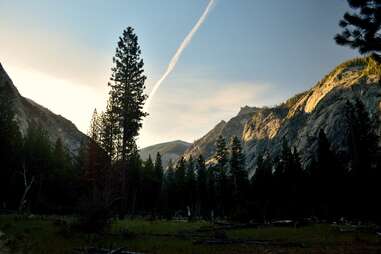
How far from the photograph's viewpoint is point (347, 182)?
152ft

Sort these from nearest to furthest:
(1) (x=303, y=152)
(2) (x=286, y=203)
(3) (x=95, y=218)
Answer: (3) (x=95, y=218)
(2) (x=286, y=203)
(1) (x=303, y=152)

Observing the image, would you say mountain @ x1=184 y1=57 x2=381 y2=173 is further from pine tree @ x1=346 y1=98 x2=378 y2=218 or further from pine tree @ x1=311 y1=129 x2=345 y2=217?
pine tree @ x1=346 y1=98 x2=378 y2=218

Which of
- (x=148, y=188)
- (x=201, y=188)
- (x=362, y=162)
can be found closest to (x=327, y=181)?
(x=362, y=162)

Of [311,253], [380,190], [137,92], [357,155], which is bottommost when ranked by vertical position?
[311,253]

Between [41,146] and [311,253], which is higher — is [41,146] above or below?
above

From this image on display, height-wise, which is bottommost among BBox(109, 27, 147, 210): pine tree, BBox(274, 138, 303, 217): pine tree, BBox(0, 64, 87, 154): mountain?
BBox(274, 138, 303, 217): pine tree

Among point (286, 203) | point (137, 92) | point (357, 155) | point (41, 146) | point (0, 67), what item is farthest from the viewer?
point (0, 67)

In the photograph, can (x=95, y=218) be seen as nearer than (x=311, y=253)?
No

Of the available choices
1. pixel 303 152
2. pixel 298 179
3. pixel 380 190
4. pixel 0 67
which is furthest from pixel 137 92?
pixel 303 152

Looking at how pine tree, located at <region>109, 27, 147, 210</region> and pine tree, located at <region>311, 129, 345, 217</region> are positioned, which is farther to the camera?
pine tree, located at <region>311, 129, 345, 217</region>

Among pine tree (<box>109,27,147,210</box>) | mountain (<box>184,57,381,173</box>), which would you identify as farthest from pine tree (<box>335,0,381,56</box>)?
mountain (<box>184,57,381,173</box>)

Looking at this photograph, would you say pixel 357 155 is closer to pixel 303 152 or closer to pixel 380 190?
pixel 380 190

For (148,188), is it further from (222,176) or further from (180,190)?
(222,176)

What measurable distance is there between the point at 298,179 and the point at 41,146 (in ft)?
143
